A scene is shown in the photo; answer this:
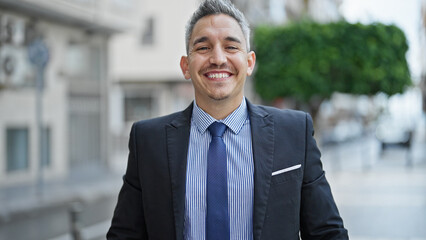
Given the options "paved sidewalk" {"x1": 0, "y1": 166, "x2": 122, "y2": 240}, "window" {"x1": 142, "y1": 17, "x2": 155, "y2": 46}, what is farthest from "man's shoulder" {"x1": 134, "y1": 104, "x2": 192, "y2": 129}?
"window" {"x1": 142, "y1": 17, "x2": 155, "y2": 46}

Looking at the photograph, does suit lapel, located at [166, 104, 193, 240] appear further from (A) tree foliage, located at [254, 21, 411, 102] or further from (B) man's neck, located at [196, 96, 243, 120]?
(A) tree foliage, located at [254, 21, 411, 102]

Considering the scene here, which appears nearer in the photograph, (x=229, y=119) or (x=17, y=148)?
(x=229, y=119)

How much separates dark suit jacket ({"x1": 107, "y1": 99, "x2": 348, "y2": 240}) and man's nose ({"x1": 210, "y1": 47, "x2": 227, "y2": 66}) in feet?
0.84

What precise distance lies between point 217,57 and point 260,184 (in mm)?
493

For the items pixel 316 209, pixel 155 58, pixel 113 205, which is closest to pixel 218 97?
pixel 316 209

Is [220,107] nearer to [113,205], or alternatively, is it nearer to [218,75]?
[218,75]

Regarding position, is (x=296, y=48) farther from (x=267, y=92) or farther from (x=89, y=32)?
(x=89, y=32)

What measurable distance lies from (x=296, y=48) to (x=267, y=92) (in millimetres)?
2071

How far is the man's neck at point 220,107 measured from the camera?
7.29 feet

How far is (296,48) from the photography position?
22.4m

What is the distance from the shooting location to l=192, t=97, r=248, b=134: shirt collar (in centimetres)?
223

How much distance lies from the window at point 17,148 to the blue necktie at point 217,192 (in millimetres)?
13733

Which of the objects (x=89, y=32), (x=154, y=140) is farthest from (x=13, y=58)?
(x=154, y=140)

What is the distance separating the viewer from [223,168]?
2.14 m
